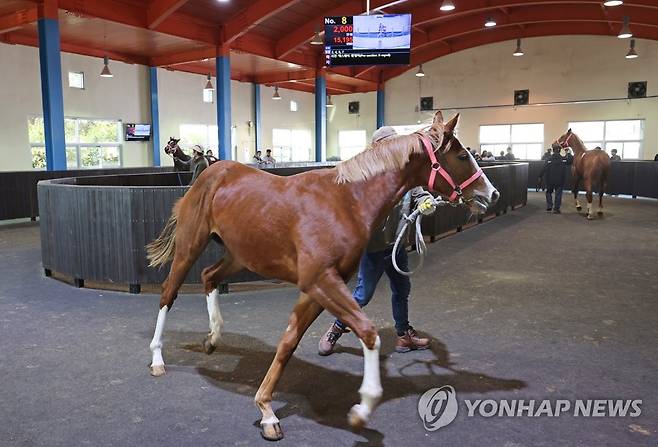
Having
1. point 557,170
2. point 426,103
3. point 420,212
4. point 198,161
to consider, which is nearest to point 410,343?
point 420,212

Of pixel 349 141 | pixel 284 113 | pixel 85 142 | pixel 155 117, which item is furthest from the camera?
pixel 349 141

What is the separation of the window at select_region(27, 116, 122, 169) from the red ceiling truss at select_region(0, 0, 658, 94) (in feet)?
8.84

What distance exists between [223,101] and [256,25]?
293 cm

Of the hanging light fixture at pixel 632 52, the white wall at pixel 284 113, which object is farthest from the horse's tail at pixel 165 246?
the white wall at pixel 284 113

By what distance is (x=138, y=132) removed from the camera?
834 inches

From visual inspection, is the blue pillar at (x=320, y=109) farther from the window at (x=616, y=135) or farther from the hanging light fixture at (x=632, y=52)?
the hanging light fixture at (x=632, y=52)

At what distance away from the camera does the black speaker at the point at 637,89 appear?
21203 millimetres

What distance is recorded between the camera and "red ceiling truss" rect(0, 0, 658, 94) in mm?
14904

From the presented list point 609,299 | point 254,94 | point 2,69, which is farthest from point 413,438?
point 254,94

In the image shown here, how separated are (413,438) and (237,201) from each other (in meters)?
1.78

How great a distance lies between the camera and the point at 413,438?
2812mm

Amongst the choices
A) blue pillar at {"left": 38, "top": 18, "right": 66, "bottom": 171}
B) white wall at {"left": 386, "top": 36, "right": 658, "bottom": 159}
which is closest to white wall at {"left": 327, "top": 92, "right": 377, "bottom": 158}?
white wall at {"left": 386, "top": 36, "right": 658, "bottom": 159}

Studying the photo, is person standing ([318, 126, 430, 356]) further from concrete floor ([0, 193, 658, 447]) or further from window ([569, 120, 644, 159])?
window ([569, 120, 644, 159])

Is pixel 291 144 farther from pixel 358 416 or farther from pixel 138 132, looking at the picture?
pixel 358 416
